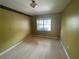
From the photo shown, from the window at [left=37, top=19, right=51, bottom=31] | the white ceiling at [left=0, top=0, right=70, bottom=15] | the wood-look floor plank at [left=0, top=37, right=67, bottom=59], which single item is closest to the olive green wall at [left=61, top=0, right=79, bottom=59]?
the white ceiling at [left=0, top=0, right=70, bottom=15]

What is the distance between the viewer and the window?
6.61 meters

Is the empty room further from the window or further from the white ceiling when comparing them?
the white ceiling

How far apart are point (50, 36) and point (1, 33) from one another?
14.6ft

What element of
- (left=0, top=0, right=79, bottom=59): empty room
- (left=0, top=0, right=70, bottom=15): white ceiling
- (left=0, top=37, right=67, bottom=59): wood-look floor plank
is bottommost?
(left=0, top=37, right=67, bottom=59): wood-look floor plank

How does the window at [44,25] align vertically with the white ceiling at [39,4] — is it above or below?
below

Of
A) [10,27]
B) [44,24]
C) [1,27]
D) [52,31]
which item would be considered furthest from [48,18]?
[1,27]

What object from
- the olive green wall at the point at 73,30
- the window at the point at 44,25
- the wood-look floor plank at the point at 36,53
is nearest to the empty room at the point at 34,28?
the window at the point at 44,25

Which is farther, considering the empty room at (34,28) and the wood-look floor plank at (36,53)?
the empty room at (34,28)

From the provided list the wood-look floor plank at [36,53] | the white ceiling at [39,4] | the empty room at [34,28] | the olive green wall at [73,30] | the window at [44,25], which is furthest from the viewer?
the window at [44,25]

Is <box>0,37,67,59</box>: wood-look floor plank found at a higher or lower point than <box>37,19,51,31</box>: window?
lower

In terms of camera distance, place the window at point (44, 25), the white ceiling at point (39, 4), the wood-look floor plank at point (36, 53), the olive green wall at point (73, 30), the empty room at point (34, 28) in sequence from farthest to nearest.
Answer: the window at point (44, 25), the empty room at point (34, 28), the wood-look floor plank at point (36, 53), the white ceiling at point (39, 4), the olive green wall at point (73, 30)

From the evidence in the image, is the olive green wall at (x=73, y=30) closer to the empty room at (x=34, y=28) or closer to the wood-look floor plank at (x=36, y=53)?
the wood-look floor plank at (x=36, y=53)

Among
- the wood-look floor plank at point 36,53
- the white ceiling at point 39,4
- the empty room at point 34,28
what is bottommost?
the wood-look floor plank at point 36,53

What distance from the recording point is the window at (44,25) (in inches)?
260
